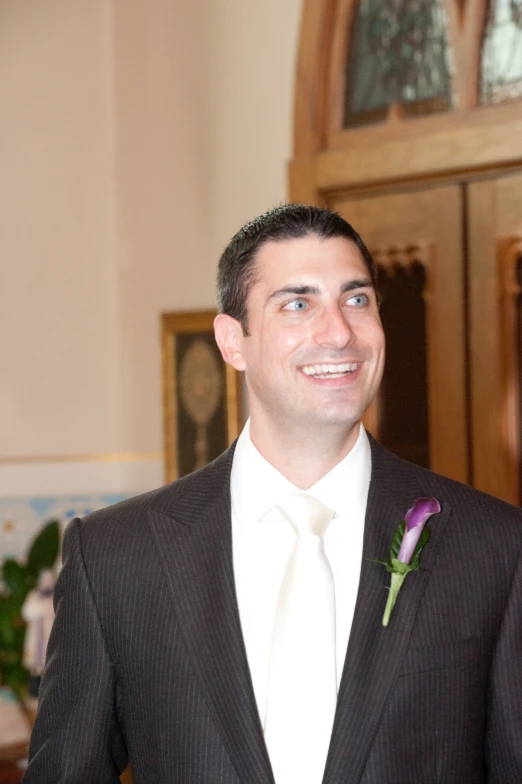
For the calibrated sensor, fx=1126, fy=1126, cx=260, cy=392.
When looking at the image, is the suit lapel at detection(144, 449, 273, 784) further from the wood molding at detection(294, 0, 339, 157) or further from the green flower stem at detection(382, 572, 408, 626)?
the wood molding at detection(294, 0, 339, 157)

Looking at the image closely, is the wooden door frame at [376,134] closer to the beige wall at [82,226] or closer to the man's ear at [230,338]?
the beige wall at [82,226]

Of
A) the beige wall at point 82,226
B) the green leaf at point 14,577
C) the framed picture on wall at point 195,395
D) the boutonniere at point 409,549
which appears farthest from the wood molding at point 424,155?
the green leaf at point 14,577

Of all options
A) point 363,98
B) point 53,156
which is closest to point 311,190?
point 363,98

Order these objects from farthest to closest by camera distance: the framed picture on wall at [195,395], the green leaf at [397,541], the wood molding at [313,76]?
1. the framed picture on wall at [195,395]
2. the wood molding at [313,76]
3. the green leaf at [397,541]

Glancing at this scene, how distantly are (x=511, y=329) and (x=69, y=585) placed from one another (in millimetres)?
1716

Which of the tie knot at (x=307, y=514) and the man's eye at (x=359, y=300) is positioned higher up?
the man's eye at (x=359, y=300)

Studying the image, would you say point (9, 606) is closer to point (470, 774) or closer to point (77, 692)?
point (77, 692)

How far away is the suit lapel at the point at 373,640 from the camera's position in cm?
165

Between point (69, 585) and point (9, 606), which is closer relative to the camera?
point (69, 585)

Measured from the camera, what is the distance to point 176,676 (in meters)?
1.76

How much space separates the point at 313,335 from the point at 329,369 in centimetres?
6

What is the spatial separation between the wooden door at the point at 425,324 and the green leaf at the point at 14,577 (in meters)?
1.42

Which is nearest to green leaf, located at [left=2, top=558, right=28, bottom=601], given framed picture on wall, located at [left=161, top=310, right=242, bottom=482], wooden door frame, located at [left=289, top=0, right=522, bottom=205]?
framed picture on wall, located at [left=161, top=310, right=242, bottom=482]

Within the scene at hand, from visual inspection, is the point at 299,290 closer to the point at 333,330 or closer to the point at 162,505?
the point at 333,330
